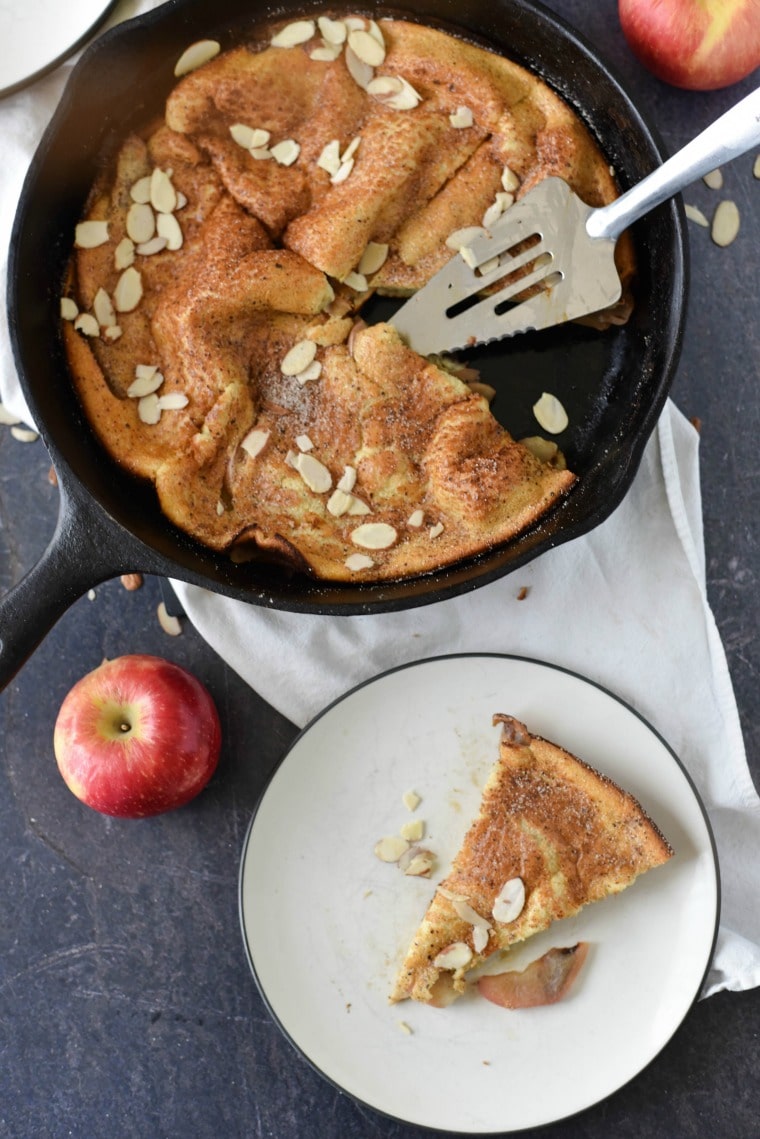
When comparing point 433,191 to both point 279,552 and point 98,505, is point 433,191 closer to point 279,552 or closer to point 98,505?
point 279,552

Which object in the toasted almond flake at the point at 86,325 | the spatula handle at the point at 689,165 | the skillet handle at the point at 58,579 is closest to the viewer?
the spatula handle at the point at 689,165

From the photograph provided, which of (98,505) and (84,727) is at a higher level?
(98,505)

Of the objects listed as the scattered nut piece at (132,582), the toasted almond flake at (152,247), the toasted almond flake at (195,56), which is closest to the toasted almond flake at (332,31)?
the toasted almond flake at (195,56)

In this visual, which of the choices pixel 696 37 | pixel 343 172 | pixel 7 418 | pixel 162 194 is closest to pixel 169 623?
pixel 7 418

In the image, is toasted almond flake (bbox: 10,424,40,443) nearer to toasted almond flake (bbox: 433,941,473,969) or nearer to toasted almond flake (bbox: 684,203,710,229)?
toasted almond flake (bbox: 433,941,473,969)

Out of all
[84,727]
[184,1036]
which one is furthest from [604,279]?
[184,1036]

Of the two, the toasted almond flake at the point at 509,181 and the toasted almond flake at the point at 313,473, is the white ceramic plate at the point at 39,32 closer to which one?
the toasted almond flake at the point at 509,181
